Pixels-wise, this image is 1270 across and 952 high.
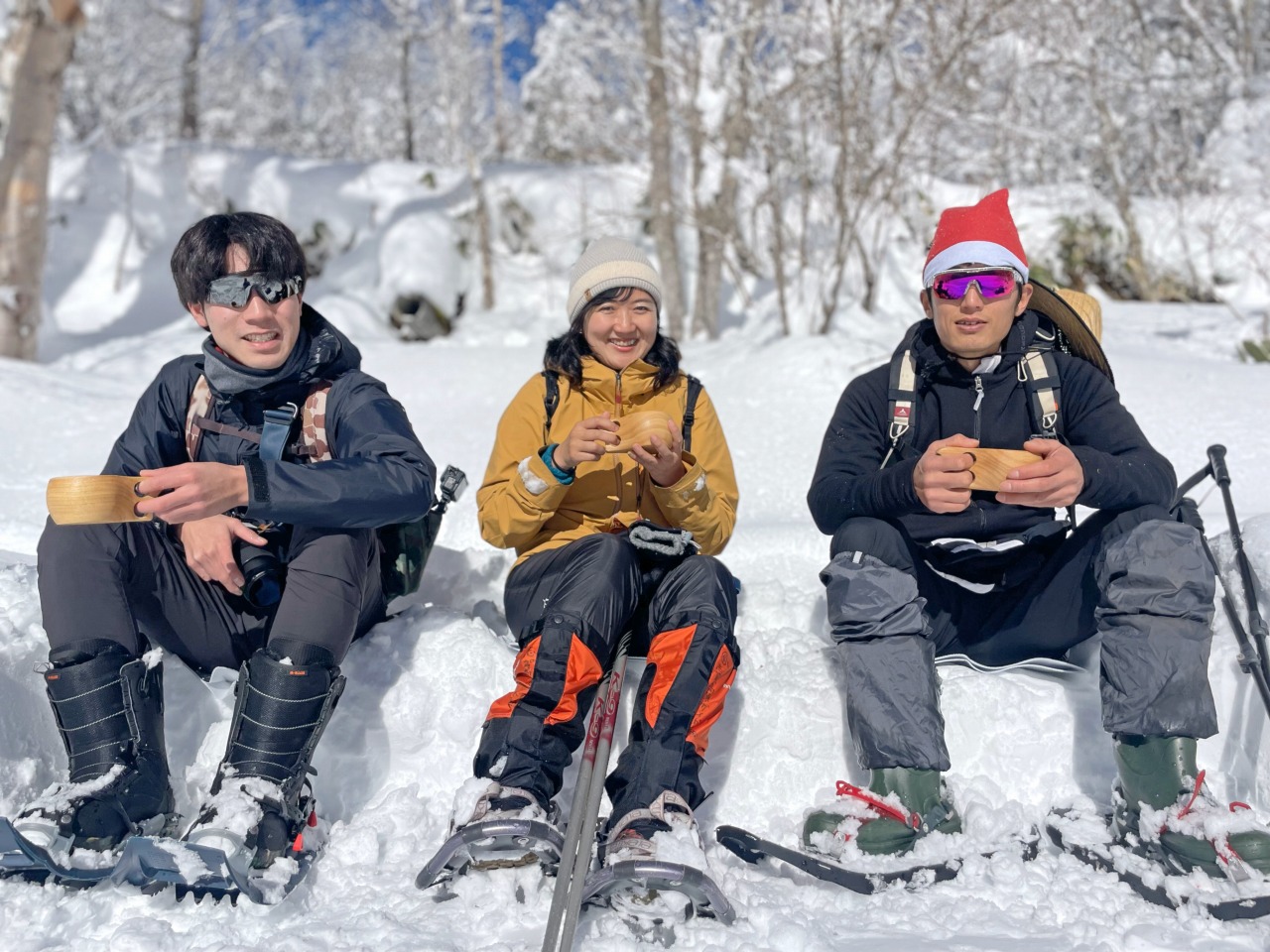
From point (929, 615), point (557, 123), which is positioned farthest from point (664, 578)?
point (557, 123)

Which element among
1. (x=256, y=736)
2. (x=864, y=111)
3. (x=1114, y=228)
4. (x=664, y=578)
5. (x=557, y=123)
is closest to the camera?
(x=256, y=736)

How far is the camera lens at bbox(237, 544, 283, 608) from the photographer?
2.36m

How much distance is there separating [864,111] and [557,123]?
12028mm

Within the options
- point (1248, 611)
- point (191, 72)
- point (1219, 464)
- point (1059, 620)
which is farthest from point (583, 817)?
point (191, 72)

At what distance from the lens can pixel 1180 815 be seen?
210 cm

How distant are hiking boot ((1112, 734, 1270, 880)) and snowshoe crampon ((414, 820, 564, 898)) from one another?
122 cm

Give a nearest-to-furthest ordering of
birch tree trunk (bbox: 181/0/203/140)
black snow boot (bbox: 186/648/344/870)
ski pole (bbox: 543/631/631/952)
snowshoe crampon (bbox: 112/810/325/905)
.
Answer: ski pole (bbox: 543/631/631/952)
snowshoe crampon (bbox: 112/810/325/905)
black snow boot (bbox: 186/648/344/870)
birch tree trunk (bbox: 181/0/203/140)

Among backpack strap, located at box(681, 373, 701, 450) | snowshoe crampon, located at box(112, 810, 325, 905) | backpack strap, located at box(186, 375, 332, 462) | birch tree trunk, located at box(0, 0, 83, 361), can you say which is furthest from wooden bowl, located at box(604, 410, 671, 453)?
birch tree trunk, located at box(0, 0, 83, 361)

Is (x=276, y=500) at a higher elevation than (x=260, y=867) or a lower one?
higher

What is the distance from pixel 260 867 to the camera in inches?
79.6

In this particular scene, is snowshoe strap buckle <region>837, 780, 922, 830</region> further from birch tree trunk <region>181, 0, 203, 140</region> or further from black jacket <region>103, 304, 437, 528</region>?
birch tree trunk <region>181, 0, 203, 140</region>

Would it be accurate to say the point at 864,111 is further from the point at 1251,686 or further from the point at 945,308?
the point at 1251,686

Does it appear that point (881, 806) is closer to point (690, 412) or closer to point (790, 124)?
point (690, 412)

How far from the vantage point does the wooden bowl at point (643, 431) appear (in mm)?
2326
